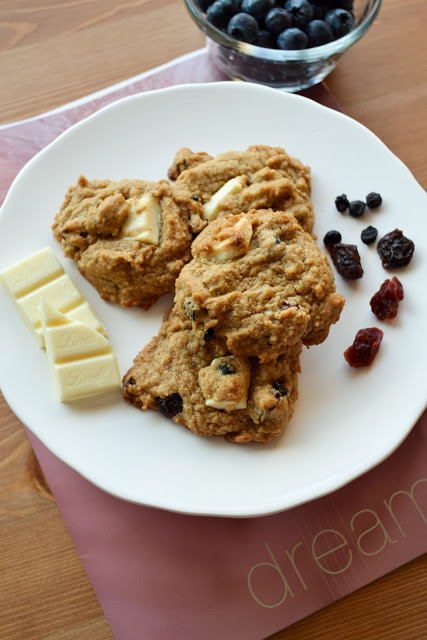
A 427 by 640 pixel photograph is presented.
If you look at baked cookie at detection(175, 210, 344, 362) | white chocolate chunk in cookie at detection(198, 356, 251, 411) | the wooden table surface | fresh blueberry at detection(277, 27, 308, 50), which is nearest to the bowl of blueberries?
fresh blueberry at detection(277, 27, 308, 50)

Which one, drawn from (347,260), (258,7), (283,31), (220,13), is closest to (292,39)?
(283,31)

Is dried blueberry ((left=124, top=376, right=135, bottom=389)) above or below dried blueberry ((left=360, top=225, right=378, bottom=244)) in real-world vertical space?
below

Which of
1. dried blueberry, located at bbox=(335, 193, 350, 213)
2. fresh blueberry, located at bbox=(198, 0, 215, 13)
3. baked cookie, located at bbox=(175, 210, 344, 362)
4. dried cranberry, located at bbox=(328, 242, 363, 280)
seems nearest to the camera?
baked cookie, located at bbox=(175, 210, 344, 362)

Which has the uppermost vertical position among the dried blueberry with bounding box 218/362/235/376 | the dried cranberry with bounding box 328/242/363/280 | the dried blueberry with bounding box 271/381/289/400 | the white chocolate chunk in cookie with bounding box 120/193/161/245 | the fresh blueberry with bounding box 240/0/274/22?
the fresh blueberry with bounding box 240/0/274/22

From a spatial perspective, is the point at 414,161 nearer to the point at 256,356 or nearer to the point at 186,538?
the point at 256,356

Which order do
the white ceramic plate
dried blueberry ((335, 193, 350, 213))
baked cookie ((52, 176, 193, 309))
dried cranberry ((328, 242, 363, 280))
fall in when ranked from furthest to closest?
1. dried blueberry ((335, 193, 350, 213))
2. dried cranberry ((328, 242, 363, 280))
3. baked cookie ((52, 176, 193, 309))
4. the white ceramic plate

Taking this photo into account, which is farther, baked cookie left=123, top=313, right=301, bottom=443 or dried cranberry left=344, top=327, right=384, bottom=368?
dried cranberry left=344, top=327, right=384, bottom=368

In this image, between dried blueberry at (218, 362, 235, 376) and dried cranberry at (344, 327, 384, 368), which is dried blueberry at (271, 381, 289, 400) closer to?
dried blueberry at (218, 362, 235, 376)

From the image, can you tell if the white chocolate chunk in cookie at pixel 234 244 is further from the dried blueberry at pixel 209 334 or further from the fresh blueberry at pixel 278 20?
the fresh blueberry at pixel 278 20
